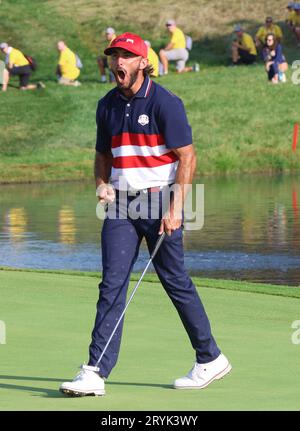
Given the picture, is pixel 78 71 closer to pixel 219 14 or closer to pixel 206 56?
pixel 206 56

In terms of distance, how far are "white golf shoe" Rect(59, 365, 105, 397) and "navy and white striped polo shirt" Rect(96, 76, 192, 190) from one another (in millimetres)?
1114

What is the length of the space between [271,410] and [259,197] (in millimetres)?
20635

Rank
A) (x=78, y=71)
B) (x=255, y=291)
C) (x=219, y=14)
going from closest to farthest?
(x=255, y=291) → (x=78, y=71) → (x=219, y=14)

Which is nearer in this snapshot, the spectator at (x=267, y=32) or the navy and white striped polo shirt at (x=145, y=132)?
the navy and white striped polo shirt at (x=145, y=132)

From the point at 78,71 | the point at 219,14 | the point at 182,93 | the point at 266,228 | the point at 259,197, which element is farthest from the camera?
the point at 219,14

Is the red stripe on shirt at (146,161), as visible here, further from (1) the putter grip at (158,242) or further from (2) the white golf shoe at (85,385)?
(2) the white golf shoe at (85,385)

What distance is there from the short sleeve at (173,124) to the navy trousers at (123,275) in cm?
49

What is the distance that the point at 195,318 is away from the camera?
782 cm

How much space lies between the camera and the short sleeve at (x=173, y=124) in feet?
24.6

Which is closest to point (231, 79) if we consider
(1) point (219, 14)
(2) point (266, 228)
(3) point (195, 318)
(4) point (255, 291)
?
(1) point (219, 14)

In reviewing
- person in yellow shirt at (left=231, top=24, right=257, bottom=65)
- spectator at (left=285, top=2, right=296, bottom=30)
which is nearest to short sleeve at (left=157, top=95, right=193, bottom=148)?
person in yellow shirt at (left=231, top=24, right=257, bottom=65)

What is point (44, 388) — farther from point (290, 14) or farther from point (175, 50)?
point (290, 14)

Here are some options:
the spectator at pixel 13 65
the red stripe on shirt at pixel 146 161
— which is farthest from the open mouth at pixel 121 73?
the spectator at pixel 13 65

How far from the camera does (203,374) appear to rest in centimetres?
773
